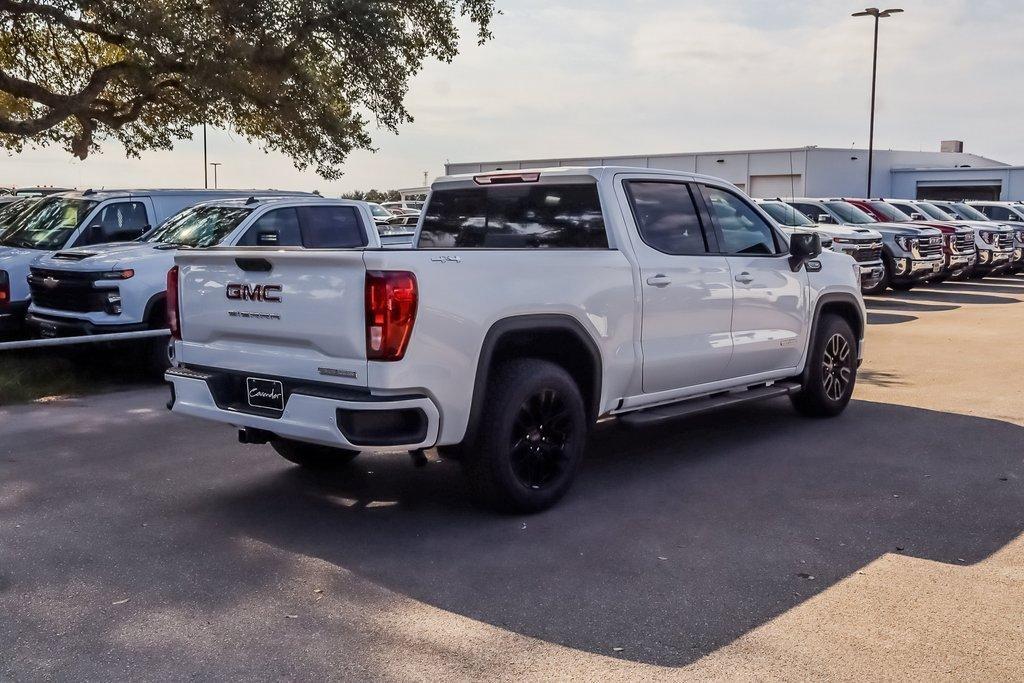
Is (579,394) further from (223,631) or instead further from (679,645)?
(223,631)

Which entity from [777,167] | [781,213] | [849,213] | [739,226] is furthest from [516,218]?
[777,167]

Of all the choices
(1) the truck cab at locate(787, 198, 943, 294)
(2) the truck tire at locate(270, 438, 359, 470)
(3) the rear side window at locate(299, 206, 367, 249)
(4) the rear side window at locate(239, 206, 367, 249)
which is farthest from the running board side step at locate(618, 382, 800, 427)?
(1) the truck cab at locate(787, 198, 943, 294)

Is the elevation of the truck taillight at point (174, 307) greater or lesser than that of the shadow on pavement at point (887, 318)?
greater

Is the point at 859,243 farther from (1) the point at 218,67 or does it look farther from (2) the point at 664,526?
(2) the point at 664,526

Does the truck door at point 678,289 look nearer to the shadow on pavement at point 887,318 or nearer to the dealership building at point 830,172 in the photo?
the shadow on pavement at point 887,318

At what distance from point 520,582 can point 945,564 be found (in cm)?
206

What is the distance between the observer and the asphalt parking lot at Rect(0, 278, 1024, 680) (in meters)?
4.26

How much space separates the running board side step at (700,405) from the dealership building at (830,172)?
44865 millimetres

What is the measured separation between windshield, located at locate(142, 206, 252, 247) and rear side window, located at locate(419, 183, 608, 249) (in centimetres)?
412

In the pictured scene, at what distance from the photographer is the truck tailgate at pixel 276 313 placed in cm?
539

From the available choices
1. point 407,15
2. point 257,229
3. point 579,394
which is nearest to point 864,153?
point 407,15

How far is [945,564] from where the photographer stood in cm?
529

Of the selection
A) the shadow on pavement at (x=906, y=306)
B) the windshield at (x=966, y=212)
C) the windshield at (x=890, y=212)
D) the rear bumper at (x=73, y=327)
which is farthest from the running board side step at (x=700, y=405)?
the windshield at (x=966, y=212)

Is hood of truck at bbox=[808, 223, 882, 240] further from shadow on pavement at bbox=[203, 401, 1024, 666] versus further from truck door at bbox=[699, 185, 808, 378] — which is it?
shadow on pavement at bbox=[203, 401, 1024, 666]
